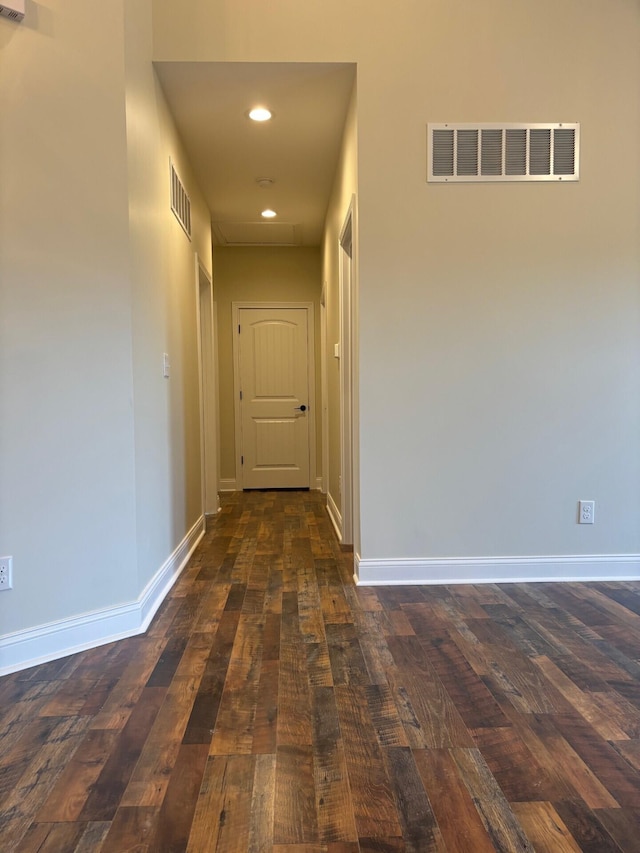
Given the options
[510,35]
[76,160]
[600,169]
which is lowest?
[76,160]

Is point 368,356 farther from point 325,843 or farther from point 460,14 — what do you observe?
point 325,843

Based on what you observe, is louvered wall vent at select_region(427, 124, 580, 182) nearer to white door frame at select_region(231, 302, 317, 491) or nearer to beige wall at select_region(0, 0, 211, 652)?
beige wall at select_region(0, 0, 211, 652)

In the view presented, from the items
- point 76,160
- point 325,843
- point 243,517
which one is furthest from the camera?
point 243,517

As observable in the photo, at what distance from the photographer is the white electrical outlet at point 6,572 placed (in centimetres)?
190

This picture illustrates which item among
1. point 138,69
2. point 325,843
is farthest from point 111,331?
point 325,843

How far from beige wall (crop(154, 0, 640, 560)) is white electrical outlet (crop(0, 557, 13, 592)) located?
1.56 meters

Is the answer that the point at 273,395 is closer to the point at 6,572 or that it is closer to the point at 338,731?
the point at 6,572

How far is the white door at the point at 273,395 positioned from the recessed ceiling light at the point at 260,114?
8.92ft

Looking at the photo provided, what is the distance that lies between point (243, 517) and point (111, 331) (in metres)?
2.60

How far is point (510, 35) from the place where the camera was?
262 centimetres

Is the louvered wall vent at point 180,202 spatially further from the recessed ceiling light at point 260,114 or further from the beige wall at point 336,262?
Result: the beige wall at point 336,262

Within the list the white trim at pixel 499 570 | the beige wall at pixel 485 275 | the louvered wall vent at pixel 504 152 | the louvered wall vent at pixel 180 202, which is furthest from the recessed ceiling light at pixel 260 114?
the white trim at pixel 499 570

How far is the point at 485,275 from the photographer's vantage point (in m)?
2.70

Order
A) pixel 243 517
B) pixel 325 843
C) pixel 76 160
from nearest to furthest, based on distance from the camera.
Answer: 1. pixel 325 843
2. pixel 76 160
3. pixel 243 517
